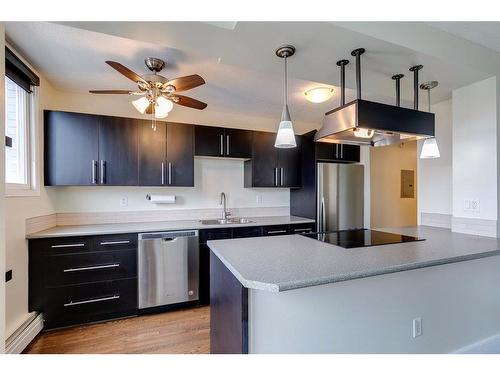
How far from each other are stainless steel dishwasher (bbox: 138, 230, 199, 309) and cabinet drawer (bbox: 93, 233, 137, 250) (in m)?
0.08

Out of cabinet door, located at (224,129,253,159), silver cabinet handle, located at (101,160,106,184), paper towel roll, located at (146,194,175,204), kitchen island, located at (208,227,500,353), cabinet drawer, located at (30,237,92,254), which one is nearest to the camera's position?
kitchen island, located at (208,227,500,353)

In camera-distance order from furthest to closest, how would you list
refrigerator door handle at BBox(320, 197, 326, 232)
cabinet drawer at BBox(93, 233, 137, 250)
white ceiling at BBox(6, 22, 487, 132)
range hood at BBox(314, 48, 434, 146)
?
refrigerator door handle at BBox(320, 197, 326, 232), cabinet drawer at BBox(93, 233, 137, 250), range hood at BBox(314, 48, 434, 146), white ceiling at BBox(6, 22, 487, 132)

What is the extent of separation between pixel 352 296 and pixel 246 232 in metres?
1.65

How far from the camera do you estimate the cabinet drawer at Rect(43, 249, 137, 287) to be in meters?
2.20

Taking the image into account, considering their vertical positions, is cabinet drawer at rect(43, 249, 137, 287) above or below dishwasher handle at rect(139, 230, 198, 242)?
below

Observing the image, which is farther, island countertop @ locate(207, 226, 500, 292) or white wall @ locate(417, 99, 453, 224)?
white wall @ locate(417, 99, 453, 224)

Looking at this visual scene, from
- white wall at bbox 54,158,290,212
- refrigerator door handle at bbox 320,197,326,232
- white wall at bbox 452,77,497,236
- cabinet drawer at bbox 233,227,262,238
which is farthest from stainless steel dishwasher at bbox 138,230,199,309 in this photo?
white wall at bbox 452,77,497,236

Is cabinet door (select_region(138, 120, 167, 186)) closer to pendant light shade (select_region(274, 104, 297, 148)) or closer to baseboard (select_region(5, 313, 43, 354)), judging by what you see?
baseboard (select_region(5, 313, 43, 354))

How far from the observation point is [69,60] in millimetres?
2041

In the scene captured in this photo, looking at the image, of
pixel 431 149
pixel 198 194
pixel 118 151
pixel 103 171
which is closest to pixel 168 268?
pixel 198 194

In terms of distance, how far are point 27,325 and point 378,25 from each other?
3416 millimetres

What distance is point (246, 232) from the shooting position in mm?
2920

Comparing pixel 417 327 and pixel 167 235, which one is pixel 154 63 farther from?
pixel 417 327
